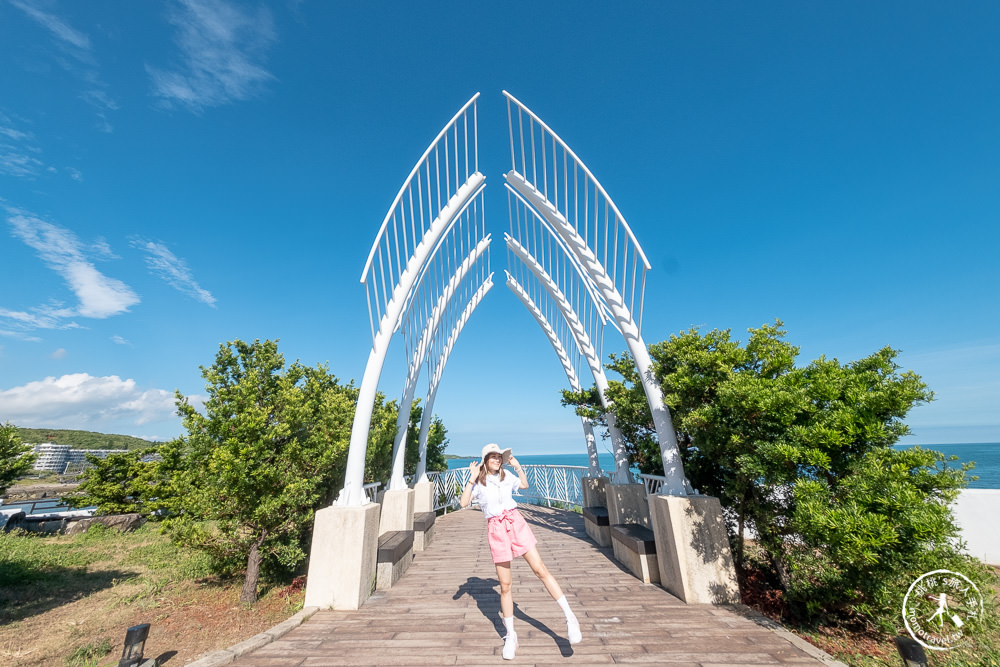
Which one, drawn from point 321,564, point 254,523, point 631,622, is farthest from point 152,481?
point 631,622

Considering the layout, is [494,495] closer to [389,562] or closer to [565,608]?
[565,608]

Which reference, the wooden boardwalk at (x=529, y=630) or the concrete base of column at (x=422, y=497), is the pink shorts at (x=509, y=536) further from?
the concrete base of column at (x=422, y=497)

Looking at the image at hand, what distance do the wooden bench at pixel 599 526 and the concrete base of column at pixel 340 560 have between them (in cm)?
469

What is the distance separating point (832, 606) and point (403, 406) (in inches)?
298

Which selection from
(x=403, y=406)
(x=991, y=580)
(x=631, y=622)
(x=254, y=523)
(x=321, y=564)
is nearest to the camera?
(x=991, y=580)

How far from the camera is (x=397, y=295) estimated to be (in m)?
6.20

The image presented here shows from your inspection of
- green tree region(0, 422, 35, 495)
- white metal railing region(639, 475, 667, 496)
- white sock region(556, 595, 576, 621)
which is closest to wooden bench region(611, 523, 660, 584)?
A: white metal railing region(639, 475, 667, 496)

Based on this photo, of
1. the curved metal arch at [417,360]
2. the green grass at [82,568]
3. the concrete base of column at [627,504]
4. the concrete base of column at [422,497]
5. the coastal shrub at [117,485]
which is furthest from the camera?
the coastal shrub at [117,485]

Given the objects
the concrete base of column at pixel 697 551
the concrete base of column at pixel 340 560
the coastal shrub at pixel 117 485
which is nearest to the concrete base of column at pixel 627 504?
the concrete base of column at pixel 697 551

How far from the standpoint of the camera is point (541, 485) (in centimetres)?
1467

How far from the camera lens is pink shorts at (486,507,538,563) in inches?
134

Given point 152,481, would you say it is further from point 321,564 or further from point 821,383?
point 821,383

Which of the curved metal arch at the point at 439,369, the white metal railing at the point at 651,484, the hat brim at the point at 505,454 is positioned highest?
the curved metal arch at the point at 439,369

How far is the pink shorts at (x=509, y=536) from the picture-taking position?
11.2 feet
